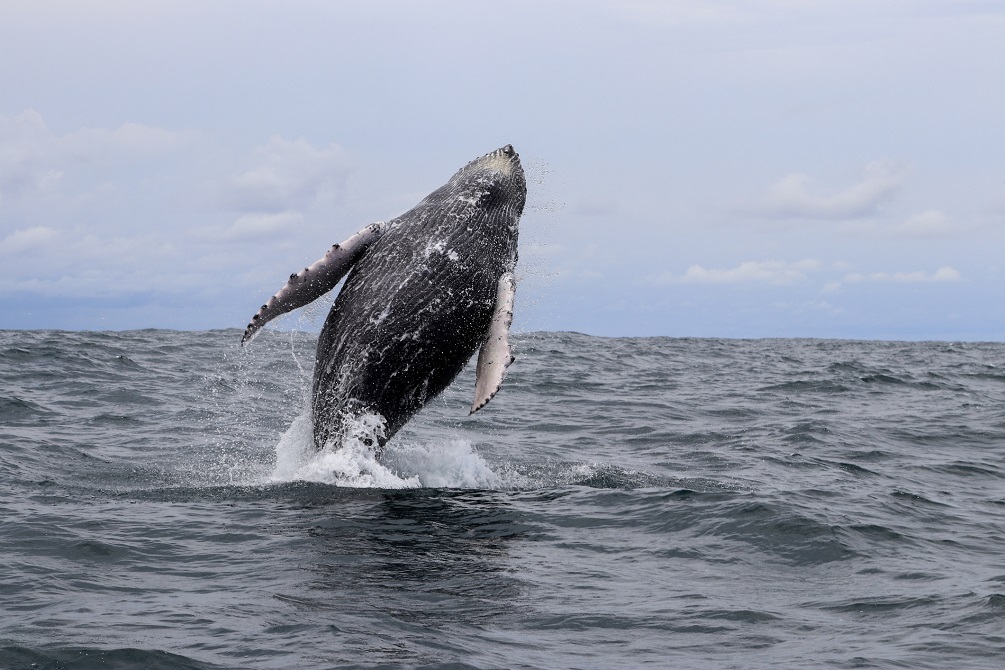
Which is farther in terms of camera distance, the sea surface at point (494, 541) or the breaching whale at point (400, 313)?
the breaching whale at point (400, 313)

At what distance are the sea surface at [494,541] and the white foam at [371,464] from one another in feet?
0.15

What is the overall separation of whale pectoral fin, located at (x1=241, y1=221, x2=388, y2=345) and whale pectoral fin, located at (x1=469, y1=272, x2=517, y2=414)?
169 centimetres

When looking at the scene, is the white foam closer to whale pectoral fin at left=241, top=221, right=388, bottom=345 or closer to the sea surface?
the sea surface

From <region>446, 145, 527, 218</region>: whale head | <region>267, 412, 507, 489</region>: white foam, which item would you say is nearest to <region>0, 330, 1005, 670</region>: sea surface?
<region>267, 412, 507, 489</region>: white foam

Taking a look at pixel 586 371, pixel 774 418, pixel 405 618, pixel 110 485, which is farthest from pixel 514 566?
pixel 586 371

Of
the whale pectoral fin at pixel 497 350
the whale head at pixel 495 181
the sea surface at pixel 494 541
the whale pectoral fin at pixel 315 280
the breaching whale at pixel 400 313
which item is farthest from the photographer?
the whale head at pixel 495 181

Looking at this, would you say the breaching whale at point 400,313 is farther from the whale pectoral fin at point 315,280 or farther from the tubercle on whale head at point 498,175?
the tubercle on whale head at point 498,175

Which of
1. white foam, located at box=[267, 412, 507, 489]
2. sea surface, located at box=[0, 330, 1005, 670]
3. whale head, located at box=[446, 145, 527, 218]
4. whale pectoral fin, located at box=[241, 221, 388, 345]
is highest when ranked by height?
whale head, located at box=[446, 145, 527, 218]

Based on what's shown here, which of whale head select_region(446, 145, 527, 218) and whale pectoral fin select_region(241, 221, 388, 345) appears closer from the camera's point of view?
whale pectoral fin select_region(241, 221, 388, 345)

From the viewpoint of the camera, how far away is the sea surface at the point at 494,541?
22.5ft

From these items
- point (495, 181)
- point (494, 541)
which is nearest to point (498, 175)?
point (495, 181)

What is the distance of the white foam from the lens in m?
11.4

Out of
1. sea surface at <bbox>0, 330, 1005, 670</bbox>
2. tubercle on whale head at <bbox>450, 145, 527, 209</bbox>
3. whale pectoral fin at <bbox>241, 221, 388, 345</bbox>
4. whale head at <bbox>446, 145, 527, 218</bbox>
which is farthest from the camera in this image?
tubercle on whale head at <bbox>450, 145, 527, 209</bbox>

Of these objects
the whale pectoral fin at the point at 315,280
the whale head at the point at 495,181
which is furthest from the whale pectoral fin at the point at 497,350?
the whale pectoral fin at the point at 315,280
